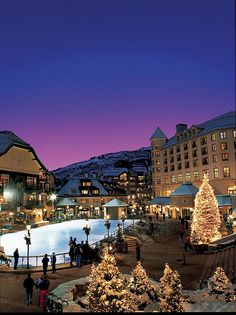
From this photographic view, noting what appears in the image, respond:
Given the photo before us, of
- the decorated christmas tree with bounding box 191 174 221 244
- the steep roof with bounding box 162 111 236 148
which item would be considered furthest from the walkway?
the steep roof with bounding box 162 111 236 148

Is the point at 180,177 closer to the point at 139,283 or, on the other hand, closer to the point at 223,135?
the point at 223,135

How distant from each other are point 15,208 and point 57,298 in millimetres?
39237

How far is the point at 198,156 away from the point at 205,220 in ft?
112

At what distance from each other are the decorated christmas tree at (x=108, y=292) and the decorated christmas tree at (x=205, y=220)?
17.5 meters

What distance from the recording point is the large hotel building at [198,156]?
172 ft

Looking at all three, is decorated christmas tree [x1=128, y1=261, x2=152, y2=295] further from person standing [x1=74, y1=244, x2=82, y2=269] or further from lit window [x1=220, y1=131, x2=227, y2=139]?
lit window [x1=220, y1=131, x2=227, y2=139]

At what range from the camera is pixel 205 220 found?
2653 cm

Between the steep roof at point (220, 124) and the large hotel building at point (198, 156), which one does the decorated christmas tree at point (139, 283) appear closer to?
the large hotel building at point (198, 156)

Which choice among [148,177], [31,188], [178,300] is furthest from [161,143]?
[178,300]

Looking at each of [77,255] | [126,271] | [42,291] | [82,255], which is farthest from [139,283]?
[82,255]

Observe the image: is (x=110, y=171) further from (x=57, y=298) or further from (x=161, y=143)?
(x=57, y=298)

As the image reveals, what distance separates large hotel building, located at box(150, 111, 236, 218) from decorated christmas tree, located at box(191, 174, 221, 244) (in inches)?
740

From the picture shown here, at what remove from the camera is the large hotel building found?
52.4 meters

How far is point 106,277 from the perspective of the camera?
9.93 meters
